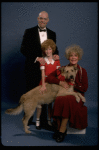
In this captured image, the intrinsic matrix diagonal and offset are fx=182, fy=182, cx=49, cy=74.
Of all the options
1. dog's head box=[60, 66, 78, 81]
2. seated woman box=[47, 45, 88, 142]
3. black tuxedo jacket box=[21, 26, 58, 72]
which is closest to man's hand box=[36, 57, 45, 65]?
black tuxedo jacket box=[21, 26, 58, 72]

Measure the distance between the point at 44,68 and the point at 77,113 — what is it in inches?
42.9

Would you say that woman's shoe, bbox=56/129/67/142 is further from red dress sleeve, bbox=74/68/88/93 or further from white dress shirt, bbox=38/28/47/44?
white dress shirt, bbox=38/28/47/44

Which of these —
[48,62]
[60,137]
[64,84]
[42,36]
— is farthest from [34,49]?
[60,137]

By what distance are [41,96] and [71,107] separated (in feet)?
2.12

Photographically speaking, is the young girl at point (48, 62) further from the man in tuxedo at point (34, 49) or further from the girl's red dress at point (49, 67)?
the man in tuxedo at point (34, 49)

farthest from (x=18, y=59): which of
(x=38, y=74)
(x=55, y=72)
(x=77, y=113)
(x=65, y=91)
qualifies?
(x=77, y=113)

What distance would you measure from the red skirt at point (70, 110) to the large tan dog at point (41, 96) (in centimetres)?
13

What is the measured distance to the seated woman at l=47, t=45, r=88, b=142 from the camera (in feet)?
10.8

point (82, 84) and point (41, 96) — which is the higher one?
point (82, 84)

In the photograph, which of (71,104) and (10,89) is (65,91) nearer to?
(71,104)

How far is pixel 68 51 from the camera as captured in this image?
356cm

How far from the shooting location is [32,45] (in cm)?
388

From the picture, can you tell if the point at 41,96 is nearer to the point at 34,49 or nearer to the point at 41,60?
the point at 41,60

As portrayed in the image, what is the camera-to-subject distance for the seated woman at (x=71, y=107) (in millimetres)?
3291
